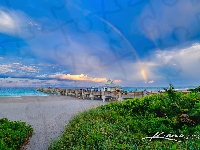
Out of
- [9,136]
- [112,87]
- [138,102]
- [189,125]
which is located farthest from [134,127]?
[112,87]

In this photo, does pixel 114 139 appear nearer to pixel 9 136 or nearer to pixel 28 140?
pixel 9 136

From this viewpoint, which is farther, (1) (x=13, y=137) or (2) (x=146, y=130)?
(1) (x=13, y=137)

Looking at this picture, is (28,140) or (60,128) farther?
(60,128)

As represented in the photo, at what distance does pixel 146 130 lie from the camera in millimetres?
6137

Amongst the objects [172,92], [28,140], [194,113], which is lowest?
[28,140]

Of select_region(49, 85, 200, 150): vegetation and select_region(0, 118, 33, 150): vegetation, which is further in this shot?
select_region(0, 118, 33, 150): vegetation

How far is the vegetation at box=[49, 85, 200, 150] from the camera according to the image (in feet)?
14.9

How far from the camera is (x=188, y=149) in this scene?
3.85 metres

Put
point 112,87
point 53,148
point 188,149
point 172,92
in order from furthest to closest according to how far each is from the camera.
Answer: point 112,87, point 172,92, point 53,148, point 188,149

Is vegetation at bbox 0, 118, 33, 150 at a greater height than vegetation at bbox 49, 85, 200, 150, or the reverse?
vegetation at bbox 49, 85, 200, 150

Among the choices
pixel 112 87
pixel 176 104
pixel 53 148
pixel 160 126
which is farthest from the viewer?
pixel 112 87

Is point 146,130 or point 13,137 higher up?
point 146,130

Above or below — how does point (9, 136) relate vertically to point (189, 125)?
below

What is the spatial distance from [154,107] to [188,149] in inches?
157
